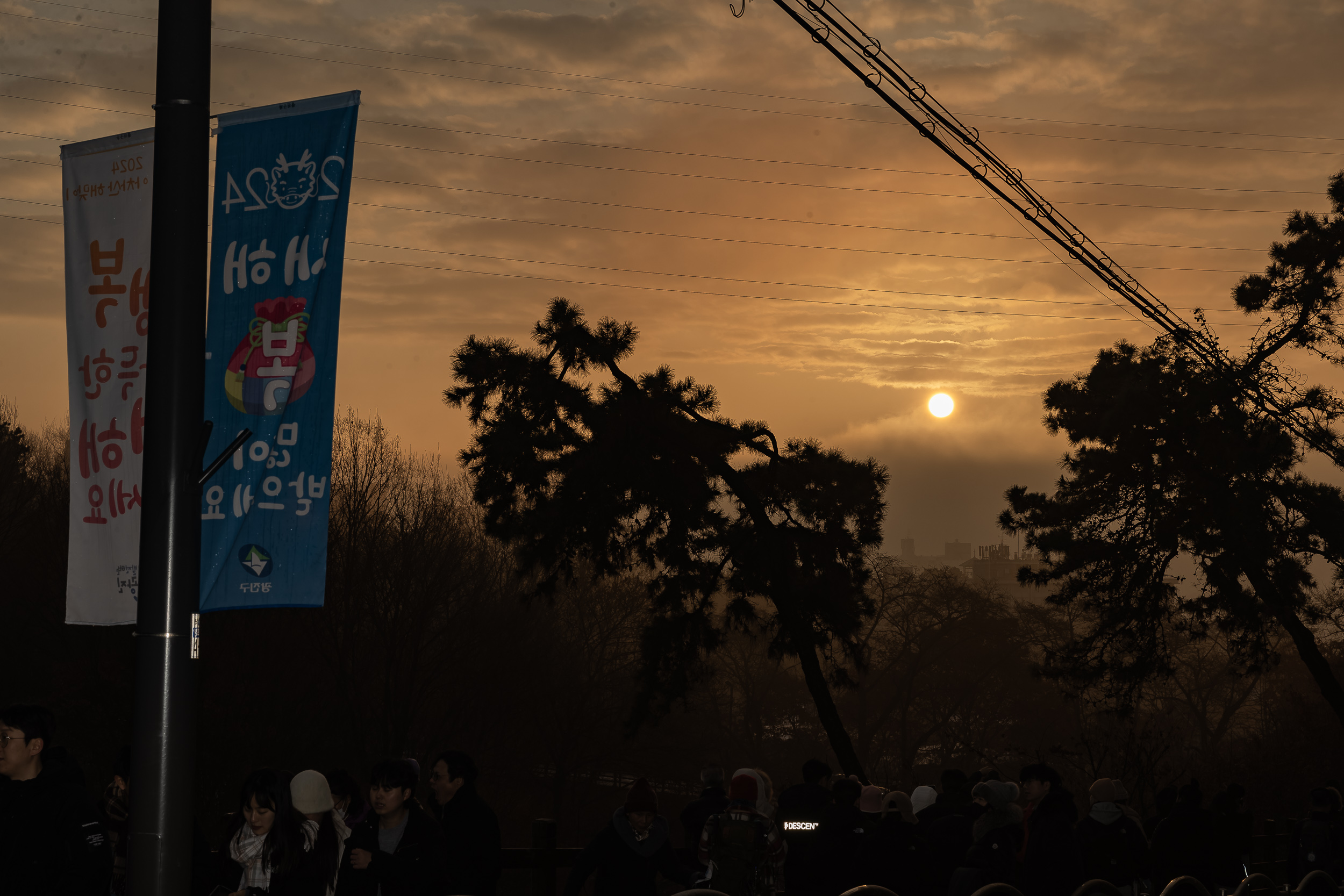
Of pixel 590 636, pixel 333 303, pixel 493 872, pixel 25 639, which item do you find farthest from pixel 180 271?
pixel 590 636

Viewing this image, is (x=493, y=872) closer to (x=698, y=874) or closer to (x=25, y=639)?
(x=698, y=874)

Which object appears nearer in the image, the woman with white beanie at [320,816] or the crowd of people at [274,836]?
the crowd of people at [274,836]

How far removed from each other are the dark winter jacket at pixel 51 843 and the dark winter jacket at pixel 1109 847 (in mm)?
6739

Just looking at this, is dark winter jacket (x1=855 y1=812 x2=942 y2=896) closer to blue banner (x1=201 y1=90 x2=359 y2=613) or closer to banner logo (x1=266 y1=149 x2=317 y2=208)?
blue banner (x1=201 y1=90 x2=359 y2=613)

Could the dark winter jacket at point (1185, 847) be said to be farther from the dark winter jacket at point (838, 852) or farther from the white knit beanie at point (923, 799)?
the dark winter jacket at point (838, 852)

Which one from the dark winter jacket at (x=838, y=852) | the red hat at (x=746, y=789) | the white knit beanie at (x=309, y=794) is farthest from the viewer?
the dark winter jacket at (x=838, y=852)

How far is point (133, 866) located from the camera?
4.12 meters

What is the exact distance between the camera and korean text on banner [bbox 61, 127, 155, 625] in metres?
5.30

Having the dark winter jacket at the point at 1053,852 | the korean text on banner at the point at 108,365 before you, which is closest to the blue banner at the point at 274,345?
the korean text on banner at the point at 108,365

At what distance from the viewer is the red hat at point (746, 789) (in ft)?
25.2

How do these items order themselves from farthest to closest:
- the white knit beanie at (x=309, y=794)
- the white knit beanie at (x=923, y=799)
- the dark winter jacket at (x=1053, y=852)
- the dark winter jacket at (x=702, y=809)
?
the white knit beanie at (x=923, y=799)
the dark winter jacket at (x=702, y=809)
the dark winter jacket at (x=1053, y=852)
the white knit beanie at (x=309, y=794)

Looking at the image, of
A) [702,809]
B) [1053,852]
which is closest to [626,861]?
[702,809]

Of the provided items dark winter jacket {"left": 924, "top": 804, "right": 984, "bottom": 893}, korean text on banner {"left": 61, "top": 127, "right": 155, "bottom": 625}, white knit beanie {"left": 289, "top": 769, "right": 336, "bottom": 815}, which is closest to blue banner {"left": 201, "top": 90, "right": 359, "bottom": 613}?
korean text on banner {"left": 61, "top": 127, "right": 155, "bottom": 625}

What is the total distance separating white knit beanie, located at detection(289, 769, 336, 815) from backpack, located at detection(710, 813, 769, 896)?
275 cm
